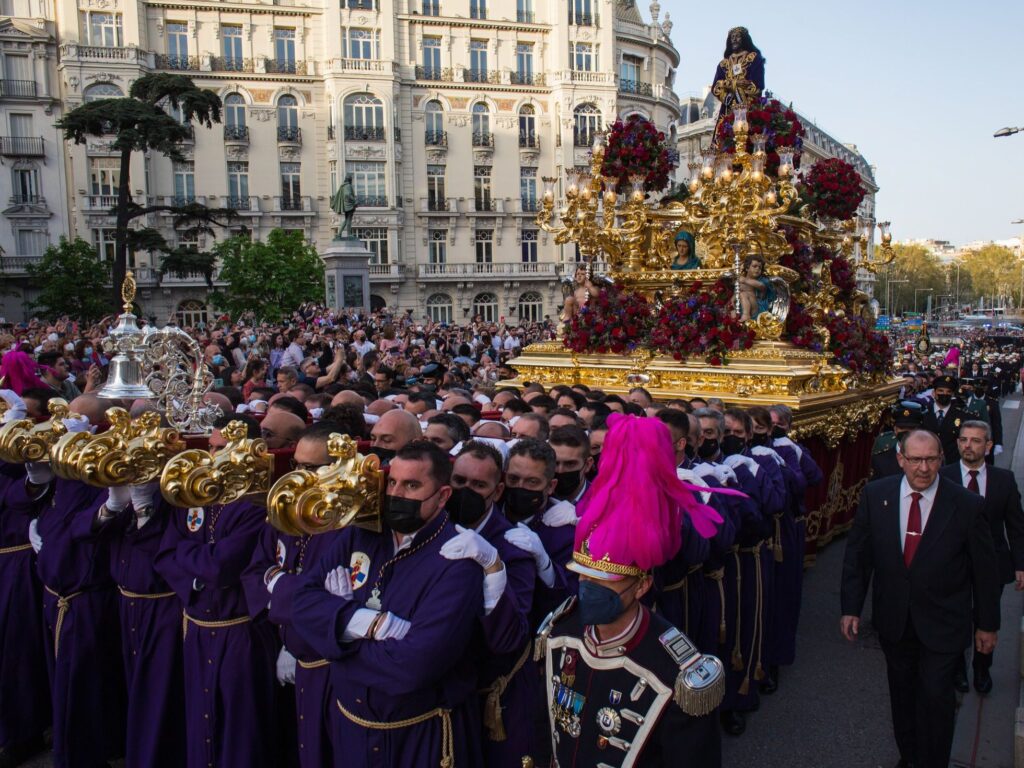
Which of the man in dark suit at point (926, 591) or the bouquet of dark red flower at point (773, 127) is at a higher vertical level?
the bouquet of dark red flower at point (773, 127)

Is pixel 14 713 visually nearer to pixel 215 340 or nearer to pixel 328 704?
pixel 328 704

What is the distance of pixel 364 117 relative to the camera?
141 feet

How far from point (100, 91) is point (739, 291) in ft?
132

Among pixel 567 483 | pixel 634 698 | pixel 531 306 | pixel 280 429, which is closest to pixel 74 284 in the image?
pixel 531 306

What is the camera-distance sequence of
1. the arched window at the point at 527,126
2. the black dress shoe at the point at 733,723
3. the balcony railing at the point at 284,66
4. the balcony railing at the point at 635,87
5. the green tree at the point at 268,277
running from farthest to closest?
the balcony railing at the point at 635,87 < the arched window at the point at 527,126 < the balcony railing at the point at 284,66 < the green tree at the point at 268,277 < the black dress shoe at the point at 733,723

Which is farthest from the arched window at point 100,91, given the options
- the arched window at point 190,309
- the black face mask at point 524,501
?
the black face mask at point 524,501

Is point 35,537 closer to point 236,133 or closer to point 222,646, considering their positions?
point 222,646

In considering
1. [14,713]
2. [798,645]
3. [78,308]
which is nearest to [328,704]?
[14,713]

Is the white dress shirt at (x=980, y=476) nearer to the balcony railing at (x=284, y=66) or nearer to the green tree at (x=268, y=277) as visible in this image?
the green tree at (x=268, y=277)

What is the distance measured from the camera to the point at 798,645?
6668 mm

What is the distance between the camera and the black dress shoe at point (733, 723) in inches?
204

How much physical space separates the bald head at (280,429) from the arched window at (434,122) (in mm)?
42341

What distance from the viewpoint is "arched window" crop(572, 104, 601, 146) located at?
1793 inches

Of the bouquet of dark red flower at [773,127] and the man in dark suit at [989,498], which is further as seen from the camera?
the bouquet of dark red flower at [773,127]
